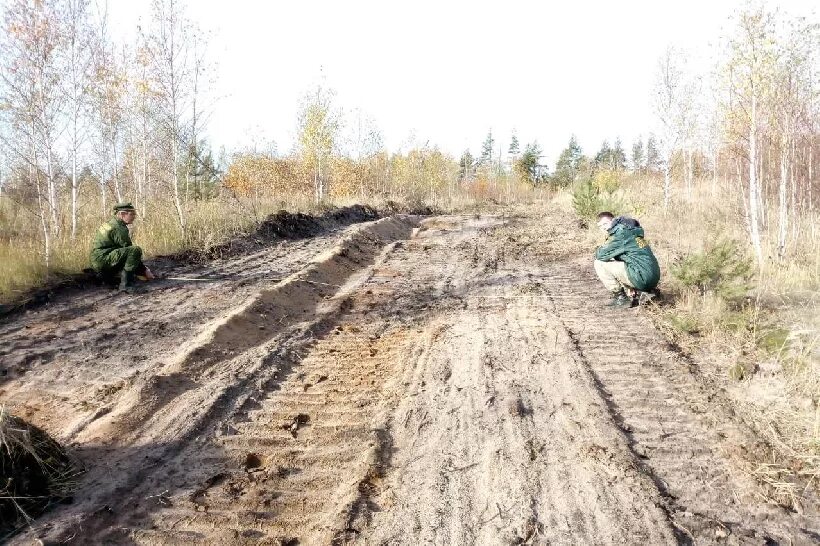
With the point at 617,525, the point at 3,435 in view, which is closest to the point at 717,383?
the point at 617,525

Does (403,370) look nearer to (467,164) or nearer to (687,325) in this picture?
(687,325)

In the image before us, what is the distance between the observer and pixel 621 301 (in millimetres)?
6738

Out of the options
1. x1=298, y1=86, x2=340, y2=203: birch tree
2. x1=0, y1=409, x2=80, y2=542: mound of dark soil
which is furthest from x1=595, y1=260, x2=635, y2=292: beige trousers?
x1=298, y1=86, x2=340, y2=203: birch tree

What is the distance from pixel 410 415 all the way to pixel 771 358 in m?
3.31

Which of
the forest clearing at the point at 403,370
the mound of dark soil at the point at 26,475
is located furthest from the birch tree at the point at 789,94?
the mound of dark soil at the point at 26,475

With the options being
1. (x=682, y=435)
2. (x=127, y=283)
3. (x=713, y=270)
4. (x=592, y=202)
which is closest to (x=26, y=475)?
(x=682, y=435)

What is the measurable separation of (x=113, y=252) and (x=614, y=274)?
7.06 m

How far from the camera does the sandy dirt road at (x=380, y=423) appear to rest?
9.40ft

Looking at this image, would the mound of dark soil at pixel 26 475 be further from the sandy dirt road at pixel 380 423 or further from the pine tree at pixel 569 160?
the pine tree at pixel 569 160

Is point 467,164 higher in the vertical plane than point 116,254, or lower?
higher

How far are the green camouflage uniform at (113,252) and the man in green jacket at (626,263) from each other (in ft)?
21.8

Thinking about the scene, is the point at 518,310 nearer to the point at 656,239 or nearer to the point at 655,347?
the point at 655,347

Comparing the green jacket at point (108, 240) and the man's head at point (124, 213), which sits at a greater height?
the man's head at point (124, 213)

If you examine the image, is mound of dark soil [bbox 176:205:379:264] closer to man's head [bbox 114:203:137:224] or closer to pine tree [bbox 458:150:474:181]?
man's head [bbox 114:203:137:224]
